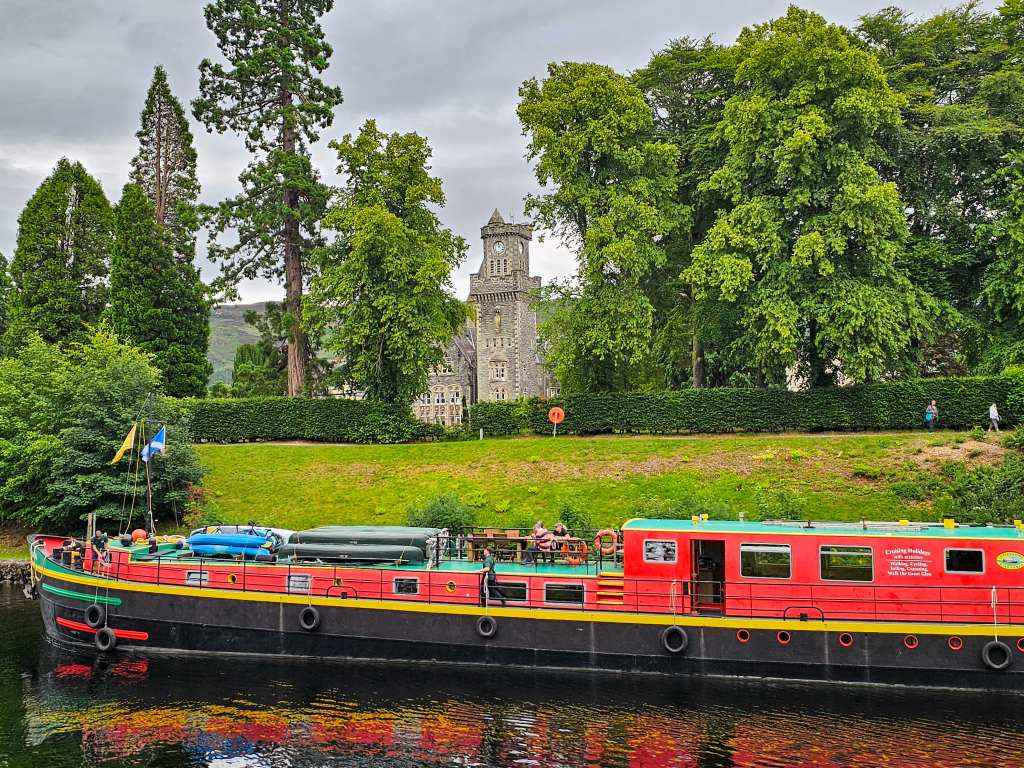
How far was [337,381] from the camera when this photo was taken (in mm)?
48312

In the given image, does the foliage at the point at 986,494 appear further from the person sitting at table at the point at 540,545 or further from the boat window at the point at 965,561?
the person sitting at table at the point at 540,545

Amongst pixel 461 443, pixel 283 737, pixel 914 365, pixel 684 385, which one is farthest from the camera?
pixel 684 385

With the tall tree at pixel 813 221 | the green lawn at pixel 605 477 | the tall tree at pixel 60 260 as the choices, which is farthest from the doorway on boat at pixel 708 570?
the tall tree at pixel 60 260

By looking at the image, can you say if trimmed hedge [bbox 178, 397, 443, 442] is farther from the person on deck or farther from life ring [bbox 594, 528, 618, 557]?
the person on deck

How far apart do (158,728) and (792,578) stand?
1524cm

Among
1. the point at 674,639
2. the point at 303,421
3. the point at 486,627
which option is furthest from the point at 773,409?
the point at 303,421

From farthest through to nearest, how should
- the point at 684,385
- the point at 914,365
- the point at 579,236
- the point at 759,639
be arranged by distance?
the point at 684,385, the point at 579,236, the point at 914,365, the point at 759,639

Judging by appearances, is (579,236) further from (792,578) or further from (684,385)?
(792,578)

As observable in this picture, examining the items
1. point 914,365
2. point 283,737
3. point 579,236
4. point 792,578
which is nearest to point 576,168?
point 579,236

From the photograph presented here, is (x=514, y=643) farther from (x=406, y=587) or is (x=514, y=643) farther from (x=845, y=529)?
(x=845, y=529)

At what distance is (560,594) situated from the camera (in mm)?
21688

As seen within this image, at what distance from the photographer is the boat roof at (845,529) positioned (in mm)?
20297

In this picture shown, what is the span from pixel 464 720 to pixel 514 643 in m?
3.77

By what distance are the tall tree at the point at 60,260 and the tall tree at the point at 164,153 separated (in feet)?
13.5
